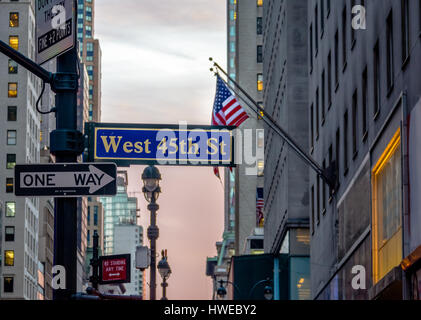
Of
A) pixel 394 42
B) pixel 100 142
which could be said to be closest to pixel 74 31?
pixel 100 142

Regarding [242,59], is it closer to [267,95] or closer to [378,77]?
[267,95]

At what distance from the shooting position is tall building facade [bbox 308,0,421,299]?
26.7 metres

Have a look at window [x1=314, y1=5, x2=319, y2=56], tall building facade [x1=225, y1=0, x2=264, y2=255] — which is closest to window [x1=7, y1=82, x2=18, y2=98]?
tall building facade [x1=225, y1=0, x2=264, y2=255]

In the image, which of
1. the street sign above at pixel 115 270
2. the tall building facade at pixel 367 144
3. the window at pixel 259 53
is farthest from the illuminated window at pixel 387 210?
the window at pixel 259 53

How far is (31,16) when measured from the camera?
159125 millimetres

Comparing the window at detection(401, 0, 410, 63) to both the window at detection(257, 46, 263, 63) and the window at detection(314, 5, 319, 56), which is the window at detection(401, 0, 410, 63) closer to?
the window at detection(314, 5, 319, 56)

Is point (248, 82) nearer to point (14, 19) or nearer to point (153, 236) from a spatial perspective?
point (14, 19)

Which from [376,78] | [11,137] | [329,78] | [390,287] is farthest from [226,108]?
[11,137]

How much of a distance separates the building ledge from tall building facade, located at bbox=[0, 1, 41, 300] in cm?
12634

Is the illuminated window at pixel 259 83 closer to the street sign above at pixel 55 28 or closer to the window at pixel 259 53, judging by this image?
the window at pixel 259 53

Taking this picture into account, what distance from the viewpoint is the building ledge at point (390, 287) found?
27.5 meters

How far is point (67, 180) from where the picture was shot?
13102 millimetres
